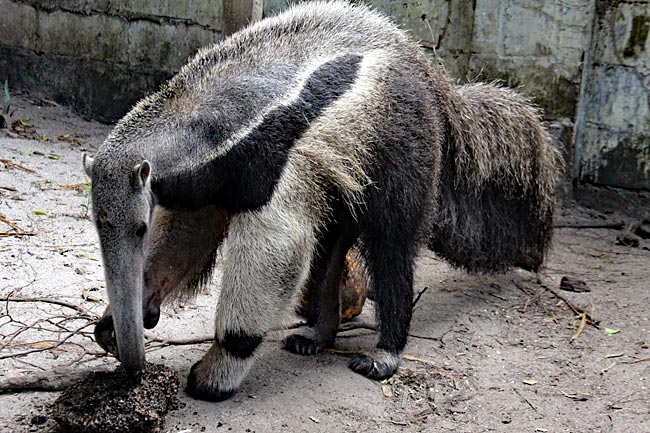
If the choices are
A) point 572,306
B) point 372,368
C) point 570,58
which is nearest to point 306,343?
point 372,368

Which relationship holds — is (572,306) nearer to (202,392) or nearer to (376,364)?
(376,364)

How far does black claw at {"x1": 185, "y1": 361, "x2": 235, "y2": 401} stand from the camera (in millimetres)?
3852

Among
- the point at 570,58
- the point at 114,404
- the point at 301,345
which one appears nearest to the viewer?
the point at 114,404

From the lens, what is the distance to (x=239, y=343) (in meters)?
3.86

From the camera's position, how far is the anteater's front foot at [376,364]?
171 inches

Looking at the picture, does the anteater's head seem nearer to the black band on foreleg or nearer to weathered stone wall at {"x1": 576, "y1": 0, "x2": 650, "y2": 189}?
the black band on foreleg

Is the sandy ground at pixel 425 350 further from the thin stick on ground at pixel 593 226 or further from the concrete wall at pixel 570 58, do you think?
the concrete wall at pixel 570 58

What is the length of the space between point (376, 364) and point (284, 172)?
1254 mm

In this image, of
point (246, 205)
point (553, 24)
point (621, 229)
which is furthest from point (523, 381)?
point (553, 24)

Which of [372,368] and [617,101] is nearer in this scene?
[372,368]

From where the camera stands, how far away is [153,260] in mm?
4012

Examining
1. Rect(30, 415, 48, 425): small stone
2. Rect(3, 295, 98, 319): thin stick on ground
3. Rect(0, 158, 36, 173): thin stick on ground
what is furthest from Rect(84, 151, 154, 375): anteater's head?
Rect(0, 158, 36, 173): thin stick on ground

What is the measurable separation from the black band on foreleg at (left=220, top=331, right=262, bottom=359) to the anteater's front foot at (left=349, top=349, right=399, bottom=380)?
0.71 m

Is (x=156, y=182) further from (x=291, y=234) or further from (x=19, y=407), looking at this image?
(x=19, y=407)
